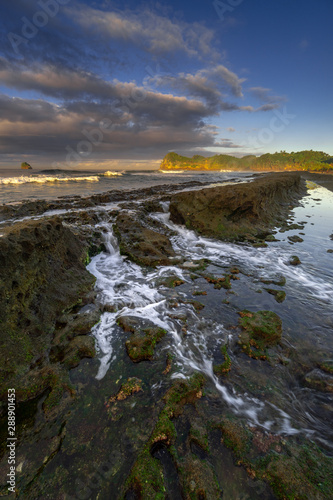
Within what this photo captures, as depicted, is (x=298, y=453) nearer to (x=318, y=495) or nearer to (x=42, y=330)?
(x=318, y=495)

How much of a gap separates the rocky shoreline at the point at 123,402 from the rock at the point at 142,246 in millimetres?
2586

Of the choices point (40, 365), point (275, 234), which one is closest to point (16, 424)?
point (40, 365)

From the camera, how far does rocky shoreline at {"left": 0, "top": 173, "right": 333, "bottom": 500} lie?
8.54 ft

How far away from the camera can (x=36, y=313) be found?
194 inches

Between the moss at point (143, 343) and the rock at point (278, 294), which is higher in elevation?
the moss at point (143, 343)

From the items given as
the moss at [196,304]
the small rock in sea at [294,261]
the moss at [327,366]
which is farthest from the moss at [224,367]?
the small rock in sea at [294,261]

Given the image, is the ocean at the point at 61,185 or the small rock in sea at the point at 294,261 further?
the ocean at the point at 61,185

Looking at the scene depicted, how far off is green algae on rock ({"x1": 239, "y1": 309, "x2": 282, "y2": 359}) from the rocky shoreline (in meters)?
0.03

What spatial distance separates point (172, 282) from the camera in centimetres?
758

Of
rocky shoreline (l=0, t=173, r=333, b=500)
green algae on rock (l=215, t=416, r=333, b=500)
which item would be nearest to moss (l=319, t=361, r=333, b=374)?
rocky shoreline (l=0, t=173, r=333, b=500)

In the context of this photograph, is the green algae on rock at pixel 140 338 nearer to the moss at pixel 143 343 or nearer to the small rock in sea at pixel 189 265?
the moss at pixel 143 343

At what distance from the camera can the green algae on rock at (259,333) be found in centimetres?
471

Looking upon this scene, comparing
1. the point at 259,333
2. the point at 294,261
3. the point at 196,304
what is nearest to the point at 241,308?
the point at 259,333

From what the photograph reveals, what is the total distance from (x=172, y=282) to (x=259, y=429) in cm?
482
